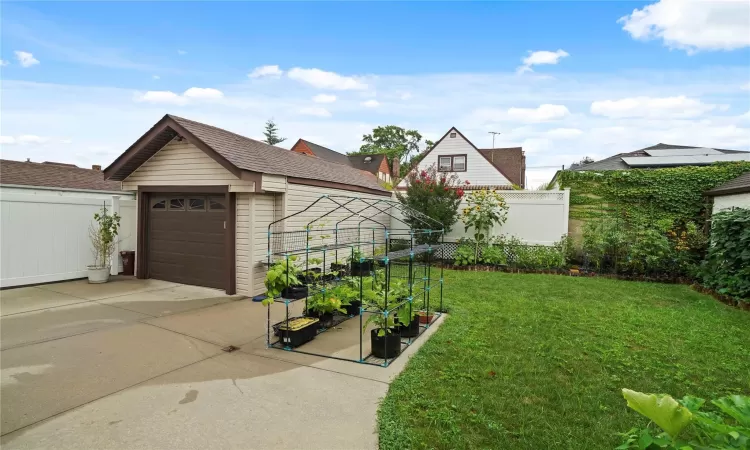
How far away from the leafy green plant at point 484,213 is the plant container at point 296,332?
7.40 meters

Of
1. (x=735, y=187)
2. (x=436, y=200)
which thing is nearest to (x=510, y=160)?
(x=436, y=200)

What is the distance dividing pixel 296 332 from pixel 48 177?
394 inches

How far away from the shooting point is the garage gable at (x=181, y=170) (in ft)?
24.5

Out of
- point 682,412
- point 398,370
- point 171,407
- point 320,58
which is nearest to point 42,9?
point 320,58

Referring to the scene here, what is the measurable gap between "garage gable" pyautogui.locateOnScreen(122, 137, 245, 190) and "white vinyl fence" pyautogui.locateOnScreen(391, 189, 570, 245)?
7.92 metres

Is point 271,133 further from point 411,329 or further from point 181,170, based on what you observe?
point 411,329

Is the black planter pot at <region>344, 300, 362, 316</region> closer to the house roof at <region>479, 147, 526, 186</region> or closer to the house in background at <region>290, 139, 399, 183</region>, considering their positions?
the house roof at <region>479, 147, 526, 186</region>

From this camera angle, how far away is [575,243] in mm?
10984

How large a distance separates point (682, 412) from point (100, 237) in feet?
32.8

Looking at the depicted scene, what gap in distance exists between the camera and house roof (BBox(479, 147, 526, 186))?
28.7m

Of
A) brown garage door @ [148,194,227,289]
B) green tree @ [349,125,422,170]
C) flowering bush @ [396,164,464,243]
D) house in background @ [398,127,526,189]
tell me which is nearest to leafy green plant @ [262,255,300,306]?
brown garage door @ [148,194,227,289]

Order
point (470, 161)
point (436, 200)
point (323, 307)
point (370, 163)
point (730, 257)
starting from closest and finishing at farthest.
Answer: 1. point (323, 307)
2. point (730, 257)
3. point (436, 200)
4. point (470, 161)
5. point (370, 163)

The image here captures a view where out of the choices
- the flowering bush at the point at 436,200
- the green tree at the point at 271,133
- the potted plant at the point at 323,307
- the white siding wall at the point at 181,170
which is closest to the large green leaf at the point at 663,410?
the potted plant at the point at 323,307

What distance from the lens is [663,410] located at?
46.4 inches
